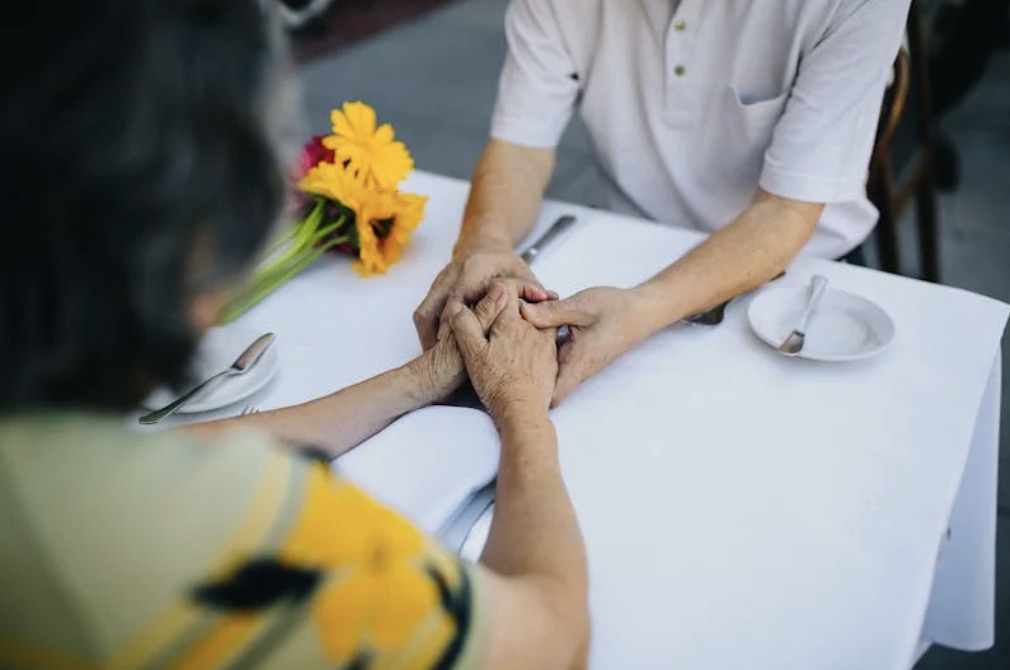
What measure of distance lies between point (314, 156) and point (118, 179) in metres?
0.81

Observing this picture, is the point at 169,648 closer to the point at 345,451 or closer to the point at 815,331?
the point at 345,451

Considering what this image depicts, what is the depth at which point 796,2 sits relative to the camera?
1.33 metres

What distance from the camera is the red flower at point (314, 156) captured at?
1252 mm

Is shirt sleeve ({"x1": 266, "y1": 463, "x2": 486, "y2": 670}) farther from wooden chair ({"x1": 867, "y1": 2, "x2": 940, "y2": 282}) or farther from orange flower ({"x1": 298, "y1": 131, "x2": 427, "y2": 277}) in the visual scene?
wooden chair ({"x1": 867, "y1": 2, "x2": 940, "y2": 282})

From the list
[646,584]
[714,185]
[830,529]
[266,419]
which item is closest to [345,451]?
[266,419]

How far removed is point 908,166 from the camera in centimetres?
223

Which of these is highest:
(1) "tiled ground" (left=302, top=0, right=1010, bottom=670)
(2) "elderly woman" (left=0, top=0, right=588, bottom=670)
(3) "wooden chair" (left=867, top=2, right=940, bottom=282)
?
(2) "elderly woman" (left=0, top=0, right=588, bottom=670)

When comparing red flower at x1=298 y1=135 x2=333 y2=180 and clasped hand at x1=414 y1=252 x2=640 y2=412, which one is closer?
clasped hand at x1=414 y1=252 x2=640 y2=412

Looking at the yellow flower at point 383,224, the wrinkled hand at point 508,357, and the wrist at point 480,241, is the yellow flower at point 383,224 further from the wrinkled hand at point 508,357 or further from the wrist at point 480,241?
the wrinkled hand at point 508,357

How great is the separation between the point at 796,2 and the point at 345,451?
85cm

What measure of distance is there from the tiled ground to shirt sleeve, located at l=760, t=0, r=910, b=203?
882mm

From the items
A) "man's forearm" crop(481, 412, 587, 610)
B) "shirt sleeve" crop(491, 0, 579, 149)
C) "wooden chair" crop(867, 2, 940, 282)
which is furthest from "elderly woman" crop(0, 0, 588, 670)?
"wooden chair" crop(867, 2, 940, 282)

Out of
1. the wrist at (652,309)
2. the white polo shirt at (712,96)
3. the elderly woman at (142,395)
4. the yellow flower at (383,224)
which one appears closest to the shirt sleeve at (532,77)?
the white polo shirt at (712,96)

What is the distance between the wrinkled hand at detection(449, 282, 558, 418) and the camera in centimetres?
100
